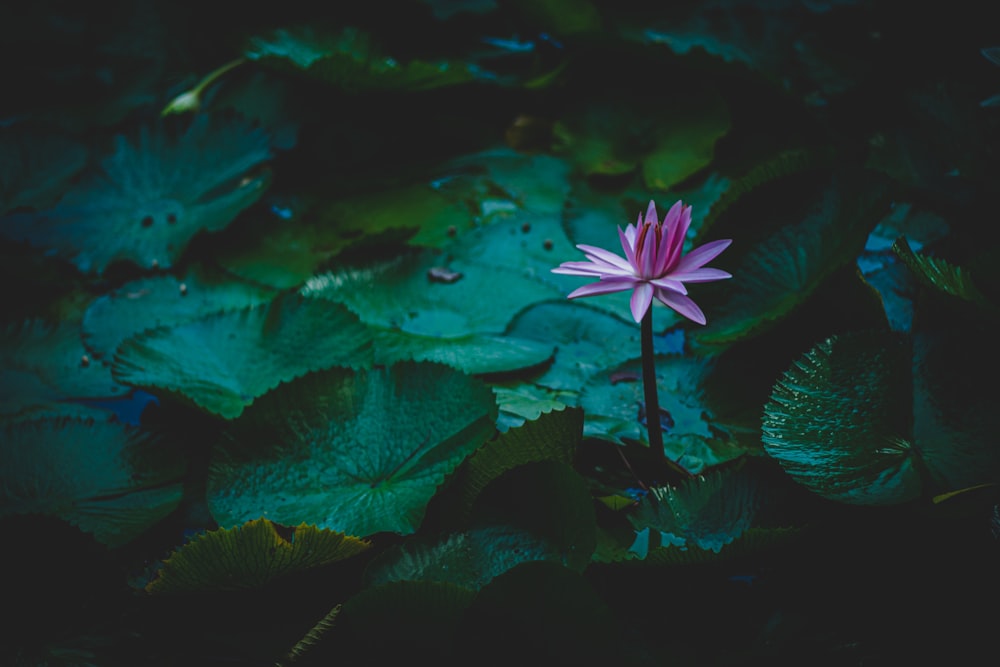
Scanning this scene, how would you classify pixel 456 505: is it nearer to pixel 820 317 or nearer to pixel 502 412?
pixel 502 412

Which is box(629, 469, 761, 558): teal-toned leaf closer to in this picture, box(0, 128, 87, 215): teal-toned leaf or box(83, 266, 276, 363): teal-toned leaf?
box(83, 266, 276, 363): teal-toned leaf

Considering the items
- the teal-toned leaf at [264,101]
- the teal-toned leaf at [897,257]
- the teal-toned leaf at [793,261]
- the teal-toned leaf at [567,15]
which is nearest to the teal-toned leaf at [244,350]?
the teal-toned leaf at [793,261]

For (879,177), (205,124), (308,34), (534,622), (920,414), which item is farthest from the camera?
(308,34)

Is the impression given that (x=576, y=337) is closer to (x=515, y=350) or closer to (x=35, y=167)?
(x=515, y=350)

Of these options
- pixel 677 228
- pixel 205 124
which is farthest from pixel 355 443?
pixel 205 124

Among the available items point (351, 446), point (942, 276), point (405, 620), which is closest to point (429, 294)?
point (351, 446)

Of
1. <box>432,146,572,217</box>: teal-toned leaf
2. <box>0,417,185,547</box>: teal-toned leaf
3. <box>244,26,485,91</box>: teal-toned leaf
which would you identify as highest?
<box>244,26,485,91</box>: teal-toned leaf

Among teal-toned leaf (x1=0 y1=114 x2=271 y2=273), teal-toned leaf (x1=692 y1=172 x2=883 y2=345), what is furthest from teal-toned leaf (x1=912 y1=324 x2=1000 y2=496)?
teal-toned leaf (x1=0 y1=114 x2=271 y2=273)
